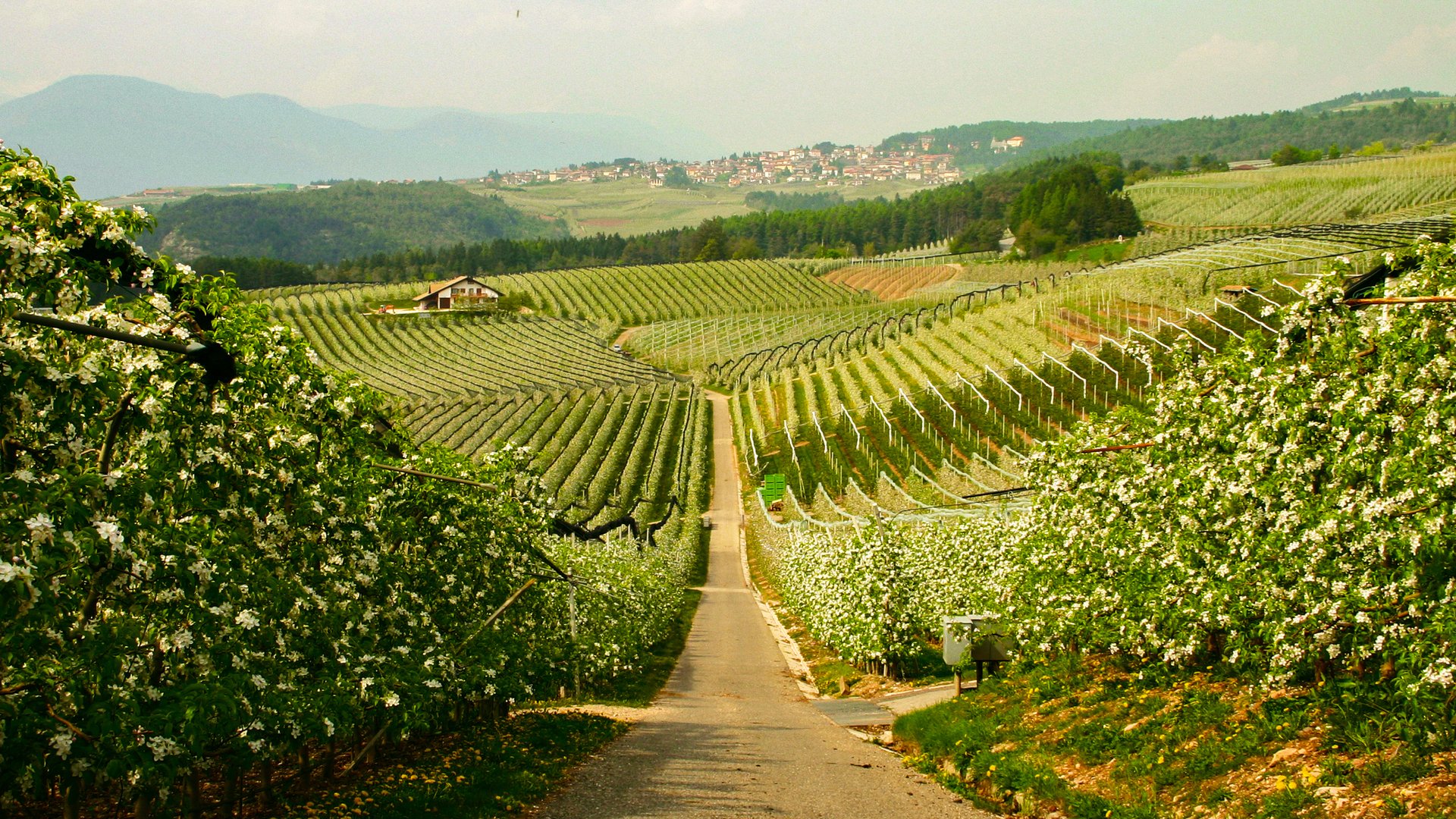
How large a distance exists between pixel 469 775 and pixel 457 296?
430ft

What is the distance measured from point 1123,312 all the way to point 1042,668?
53.6 metres

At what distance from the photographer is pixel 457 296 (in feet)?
461

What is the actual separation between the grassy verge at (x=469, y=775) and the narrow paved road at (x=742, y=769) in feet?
1.28

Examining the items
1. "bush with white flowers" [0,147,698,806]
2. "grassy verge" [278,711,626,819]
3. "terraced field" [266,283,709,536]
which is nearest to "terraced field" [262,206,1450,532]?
"terraced field" [266,283,709,536]

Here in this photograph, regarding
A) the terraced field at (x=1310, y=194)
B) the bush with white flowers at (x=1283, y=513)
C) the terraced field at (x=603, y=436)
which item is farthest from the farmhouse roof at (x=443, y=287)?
the bush with white flowers at (x=1283, y=513)

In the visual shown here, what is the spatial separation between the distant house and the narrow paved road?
11618 centimetres

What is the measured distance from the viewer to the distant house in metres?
139

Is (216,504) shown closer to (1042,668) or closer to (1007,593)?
(1042,668)

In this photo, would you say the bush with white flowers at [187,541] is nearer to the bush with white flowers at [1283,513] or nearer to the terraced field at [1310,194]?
the bush with white flowers at [1283,513]

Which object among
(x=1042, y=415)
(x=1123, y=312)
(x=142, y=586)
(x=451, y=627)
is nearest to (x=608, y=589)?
(x=451, y=627)

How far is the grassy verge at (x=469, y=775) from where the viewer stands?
38.7ft

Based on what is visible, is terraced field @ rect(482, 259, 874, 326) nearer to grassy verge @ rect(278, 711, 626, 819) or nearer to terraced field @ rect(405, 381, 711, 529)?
terraced field @ rect(405, 381, 711, 529)

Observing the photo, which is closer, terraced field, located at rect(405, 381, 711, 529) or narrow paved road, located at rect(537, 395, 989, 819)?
narrow paved road, located at rect(537, 395, 989, 819)

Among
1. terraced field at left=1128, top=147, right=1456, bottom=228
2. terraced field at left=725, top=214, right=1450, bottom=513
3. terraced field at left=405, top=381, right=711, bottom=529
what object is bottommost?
terraced field at left=405, top=381, right=711, bottom=529
